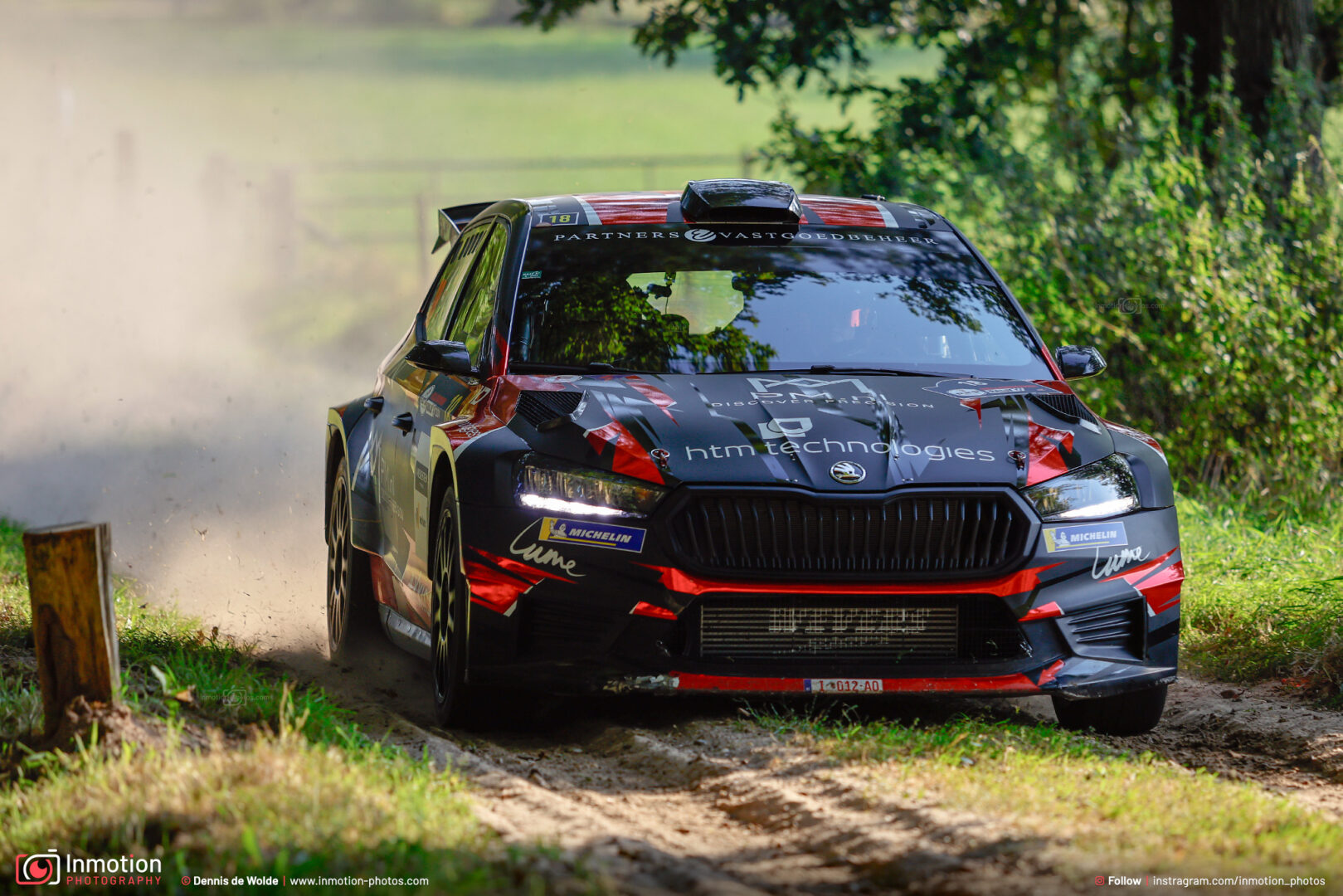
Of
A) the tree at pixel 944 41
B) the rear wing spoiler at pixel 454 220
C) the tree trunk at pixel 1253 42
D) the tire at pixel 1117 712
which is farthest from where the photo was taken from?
the tree at pixel 944 41

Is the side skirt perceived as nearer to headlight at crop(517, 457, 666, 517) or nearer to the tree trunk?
headlight at crop(517, 457, 666, 517)

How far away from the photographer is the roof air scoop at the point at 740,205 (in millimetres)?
6582

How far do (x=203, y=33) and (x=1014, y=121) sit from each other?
33585 mm

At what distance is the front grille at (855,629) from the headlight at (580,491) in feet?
1.18

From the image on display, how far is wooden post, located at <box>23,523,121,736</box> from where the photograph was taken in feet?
15.4

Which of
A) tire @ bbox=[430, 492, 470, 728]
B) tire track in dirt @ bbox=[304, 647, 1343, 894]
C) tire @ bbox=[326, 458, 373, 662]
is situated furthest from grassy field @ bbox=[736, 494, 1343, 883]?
tire @ bbox=[326, 458, 373, 662]

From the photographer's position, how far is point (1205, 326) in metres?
10.4

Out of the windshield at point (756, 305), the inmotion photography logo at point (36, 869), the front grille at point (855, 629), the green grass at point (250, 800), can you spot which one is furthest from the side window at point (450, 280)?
the inmotion photography logo at point (36, 869)

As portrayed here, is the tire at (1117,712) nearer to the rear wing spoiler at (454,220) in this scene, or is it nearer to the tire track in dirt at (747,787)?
the tire track in dirt at (747,787)

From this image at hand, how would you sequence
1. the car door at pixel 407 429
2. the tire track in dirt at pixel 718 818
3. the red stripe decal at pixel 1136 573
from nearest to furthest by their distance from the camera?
the tire track in dirt at pixel 718 818, the red stripe decal at pixel 1136 573, the car door at pixel 407 429

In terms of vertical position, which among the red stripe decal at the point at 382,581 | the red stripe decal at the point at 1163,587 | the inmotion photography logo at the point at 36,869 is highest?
the red stripe decal at the point at 1163,587

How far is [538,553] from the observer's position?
5145 millimetres

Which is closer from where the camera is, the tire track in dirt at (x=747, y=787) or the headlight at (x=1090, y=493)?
the tire track in dirt at (x=747, y=787)

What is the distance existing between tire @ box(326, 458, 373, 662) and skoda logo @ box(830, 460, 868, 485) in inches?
107
